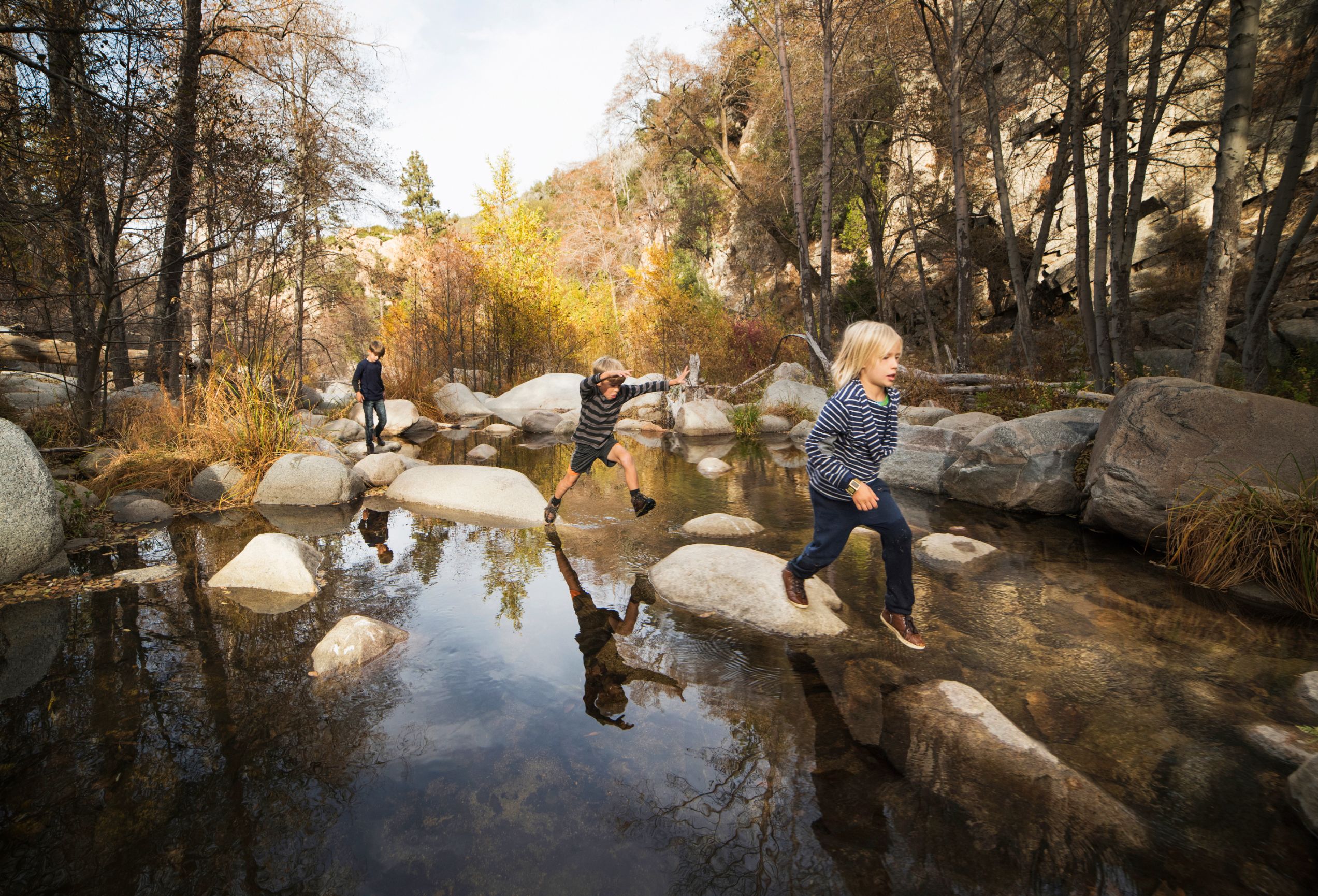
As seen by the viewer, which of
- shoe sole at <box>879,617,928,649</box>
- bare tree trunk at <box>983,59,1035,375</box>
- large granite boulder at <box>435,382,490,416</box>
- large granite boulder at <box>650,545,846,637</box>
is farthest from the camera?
large granite boulder at <box>435,382,490,416</box>

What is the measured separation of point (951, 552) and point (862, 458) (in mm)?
2394

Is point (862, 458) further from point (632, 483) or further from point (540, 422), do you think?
point (540, 422)

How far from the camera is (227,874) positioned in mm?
2100

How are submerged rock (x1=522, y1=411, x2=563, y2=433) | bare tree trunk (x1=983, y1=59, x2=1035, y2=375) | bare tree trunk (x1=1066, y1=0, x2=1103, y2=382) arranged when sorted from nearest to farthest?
bare tree trunk (x1=1066, y1=0, x2=1103, y2=382), bare tree trunk (x1=983, y1=59, x2=1035, y2=375), submerged rock (x1=522, y1=411, x2=563, y2=433)

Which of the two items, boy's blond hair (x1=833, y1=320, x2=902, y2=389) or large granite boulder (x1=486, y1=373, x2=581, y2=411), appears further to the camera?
large granite boulder (x1=486, y1=373, x2=581, y2=411)

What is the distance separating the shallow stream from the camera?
215 centimetres

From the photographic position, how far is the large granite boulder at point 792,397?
46.0 ft

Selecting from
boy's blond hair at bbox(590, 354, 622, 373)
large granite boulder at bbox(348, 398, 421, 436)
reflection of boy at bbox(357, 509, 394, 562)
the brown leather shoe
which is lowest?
reflection of boy at bbox(357, 509, 394, 562)

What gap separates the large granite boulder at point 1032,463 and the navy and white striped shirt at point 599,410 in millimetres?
3912

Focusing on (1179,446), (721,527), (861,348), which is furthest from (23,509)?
(1179,446)

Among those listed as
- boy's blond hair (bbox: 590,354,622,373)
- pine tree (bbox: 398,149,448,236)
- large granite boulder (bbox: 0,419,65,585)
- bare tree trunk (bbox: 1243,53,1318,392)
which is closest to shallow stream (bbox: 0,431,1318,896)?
large granite boulder (bbox: 0,419,65,585)

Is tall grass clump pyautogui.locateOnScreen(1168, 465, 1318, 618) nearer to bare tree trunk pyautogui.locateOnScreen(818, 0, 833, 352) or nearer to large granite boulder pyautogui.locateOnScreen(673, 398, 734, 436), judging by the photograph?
large granite boulder pyautogui.locateOnScreen(673, 398, 734, 436)

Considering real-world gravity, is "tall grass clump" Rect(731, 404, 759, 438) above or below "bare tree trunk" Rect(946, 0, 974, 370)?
below

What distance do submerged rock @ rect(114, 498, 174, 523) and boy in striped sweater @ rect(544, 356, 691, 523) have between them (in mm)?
4064
